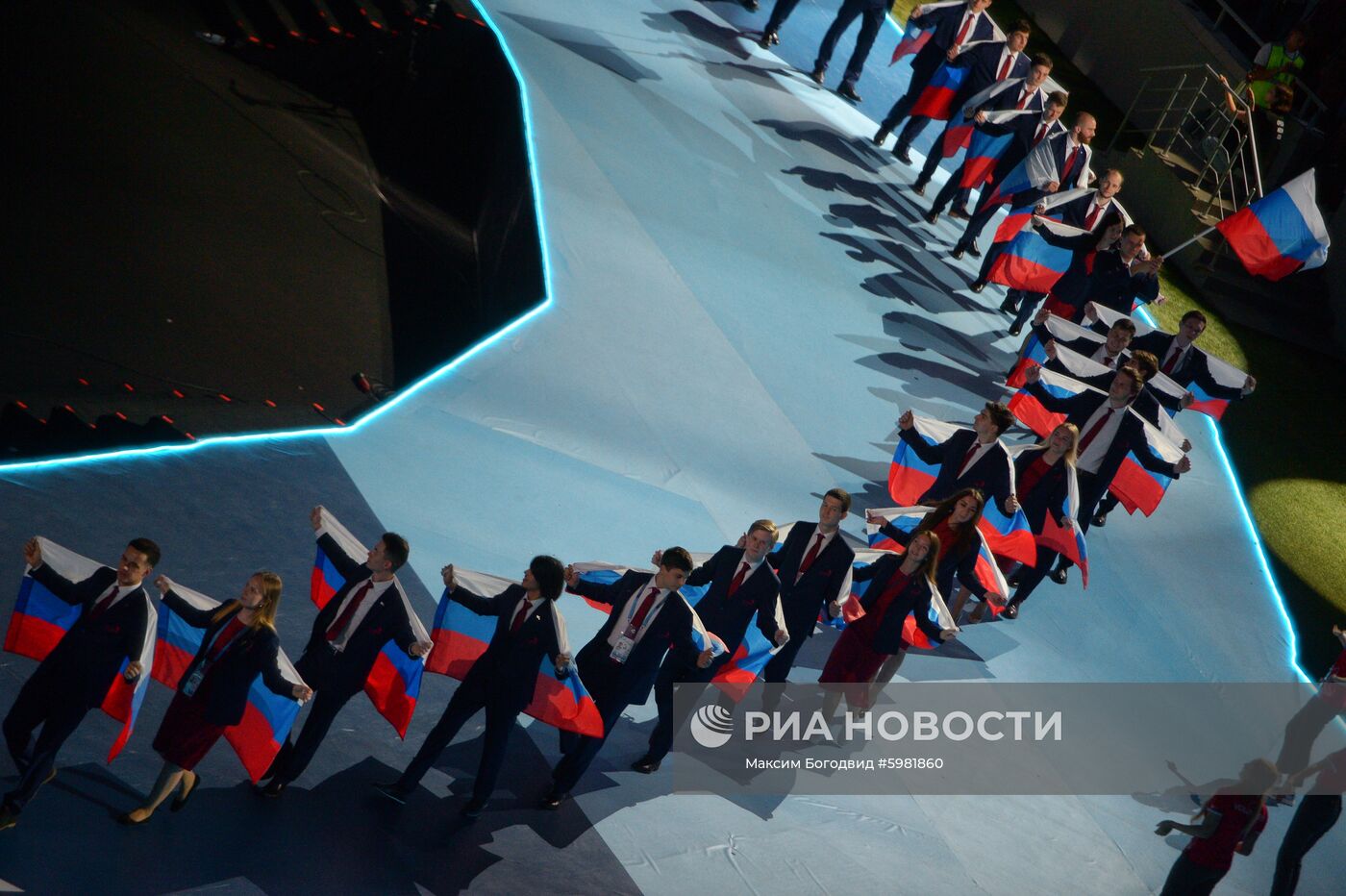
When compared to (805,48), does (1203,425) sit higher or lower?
lower

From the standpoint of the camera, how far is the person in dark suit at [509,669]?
6.45 metres

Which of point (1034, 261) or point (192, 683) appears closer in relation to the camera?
point (192, 683)

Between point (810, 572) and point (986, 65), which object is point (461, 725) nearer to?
point (810, 572)

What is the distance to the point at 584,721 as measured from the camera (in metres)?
6.70

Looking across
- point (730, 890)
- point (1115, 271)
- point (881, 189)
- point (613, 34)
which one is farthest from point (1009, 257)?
point (730, 890)

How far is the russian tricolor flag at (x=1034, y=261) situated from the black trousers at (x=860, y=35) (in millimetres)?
4251

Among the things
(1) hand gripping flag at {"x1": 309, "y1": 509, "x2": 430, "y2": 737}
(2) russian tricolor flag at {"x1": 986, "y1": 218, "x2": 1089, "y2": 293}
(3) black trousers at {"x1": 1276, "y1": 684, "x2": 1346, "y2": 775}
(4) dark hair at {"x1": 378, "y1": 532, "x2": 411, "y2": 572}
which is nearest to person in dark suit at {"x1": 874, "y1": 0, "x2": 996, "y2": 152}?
(2) russian tricolor flag at {"x1": 986, "y1": 218, "x2": 1089, "y2": 293}

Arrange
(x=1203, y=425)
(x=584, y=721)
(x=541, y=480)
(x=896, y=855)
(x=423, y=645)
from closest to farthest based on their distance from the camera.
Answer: (x=423, y=645)
(x=584, y=721)
(x=896, y=855)
(x=541, y=480)
(x=1203, y=425)

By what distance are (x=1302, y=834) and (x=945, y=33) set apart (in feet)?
30.1

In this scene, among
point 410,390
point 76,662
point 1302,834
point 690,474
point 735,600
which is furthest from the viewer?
point 690,474

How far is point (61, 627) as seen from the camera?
19.5 ft

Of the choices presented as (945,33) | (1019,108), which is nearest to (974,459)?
(1019,108)

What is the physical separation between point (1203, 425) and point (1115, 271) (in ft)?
11.2

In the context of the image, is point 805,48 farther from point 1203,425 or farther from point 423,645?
point 423,645
